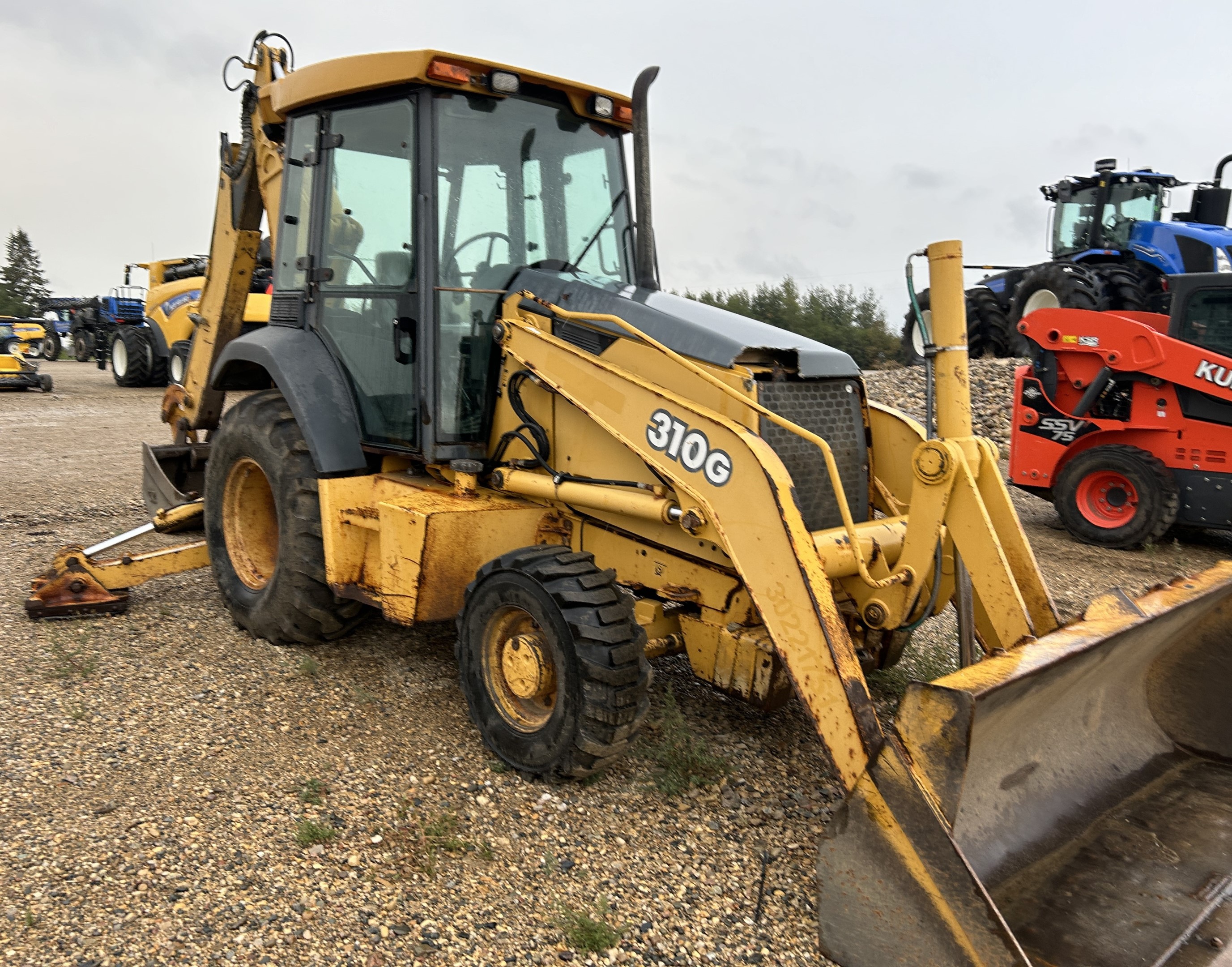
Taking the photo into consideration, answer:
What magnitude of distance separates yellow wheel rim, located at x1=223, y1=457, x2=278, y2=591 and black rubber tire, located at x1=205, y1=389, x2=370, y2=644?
6cm

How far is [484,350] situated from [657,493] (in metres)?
1.09

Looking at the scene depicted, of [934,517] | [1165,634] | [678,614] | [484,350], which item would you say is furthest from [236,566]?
[1165,634]

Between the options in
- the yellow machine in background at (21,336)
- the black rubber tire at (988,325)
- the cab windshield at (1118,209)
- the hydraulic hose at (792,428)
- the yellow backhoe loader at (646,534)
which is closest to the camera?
the yellow backhoe loader at (646,534)

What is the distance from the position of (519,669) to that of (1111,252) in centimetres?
1330

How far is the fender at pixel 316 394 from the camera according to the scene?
448cm

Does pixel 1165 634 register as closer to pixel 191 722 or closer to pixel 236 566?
pixel 191 722

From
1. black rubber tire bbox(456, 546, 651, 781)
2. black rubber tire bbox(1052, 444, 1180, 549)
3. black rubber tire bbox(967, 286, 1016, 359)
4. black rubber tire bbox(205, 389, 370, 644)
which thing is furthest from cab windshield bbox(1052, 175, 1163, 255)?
black rubber tire bbox(456, 546, 651, 781)

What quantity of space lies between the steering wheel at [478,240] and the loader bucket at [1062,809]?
8.33 feet

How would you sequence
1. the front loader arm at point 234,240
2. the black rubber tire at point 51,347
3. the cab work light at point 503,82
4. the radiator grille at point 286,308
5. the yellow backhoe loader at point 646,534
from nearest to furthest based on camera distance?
1. the yellow backhoe loader at point 646,534
2. the cab work light at point 503,82
3. the radiator grille at point 286,308
4. the front loader arm at point 234,240
5. the black rubber tire at point 51,347

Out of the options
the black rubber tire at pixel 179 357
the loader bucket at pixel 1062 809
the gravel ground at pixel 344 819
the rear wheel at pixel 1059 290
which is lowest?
the gravel ground at pixel 344 819

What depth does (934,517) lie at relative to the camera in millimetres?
3375

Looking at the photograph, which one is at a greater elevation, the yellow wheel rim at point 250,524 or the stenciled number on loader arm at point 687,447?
the stenciled number on loader arm at point 687,447

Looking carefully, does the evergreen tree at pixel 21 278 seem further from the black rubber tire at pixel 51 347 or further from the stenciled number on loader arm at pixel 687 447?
the stenciled number on loader arm at pixel 687 447

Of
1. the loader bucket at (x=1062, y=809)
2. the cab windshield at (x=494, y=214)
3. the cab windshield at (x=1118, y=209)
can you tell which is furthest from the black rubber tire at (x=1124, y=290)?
the cab windshield at (x=494, y=214)
